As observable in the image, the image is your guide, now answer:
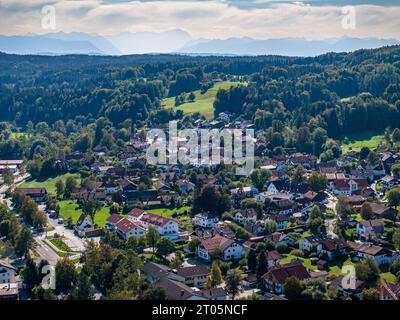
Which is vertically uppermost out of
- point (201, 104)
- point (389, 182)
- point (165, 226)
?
point (201, 104)

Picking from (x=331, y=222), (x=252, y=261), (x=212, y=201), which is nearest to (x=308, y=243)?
(x=252, y=261)

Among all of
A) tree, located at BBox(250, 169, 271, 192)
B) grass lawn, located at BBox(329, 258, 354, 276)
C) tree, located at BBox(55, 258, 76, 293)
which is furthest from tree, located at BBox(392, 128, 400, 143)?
tree, located at BBox(55, 258, 76, 293)

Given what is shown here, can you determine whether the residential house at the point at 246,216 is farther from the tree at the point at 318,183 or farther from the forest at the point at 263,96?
the forest at the point at 263,96

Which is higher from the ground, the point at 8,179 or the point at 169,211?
the point at 8,179

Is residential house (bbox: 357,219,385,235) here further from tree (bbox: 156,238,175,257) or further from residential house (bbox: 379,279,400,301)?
tree (bbox: 156,238,175,257)

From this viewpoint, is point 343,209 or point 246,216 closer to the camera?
point 343,209

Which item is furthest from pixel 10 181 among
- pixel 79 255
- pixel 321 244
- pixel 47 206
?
pixel 321 244

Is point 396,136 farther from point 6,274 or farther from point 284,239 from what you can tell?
point 6,274

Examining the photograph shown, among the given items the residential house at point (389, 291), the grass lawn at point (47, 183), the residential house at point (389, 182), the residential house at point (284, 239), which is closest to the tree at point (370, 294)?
the residential house at point (389, 291)
